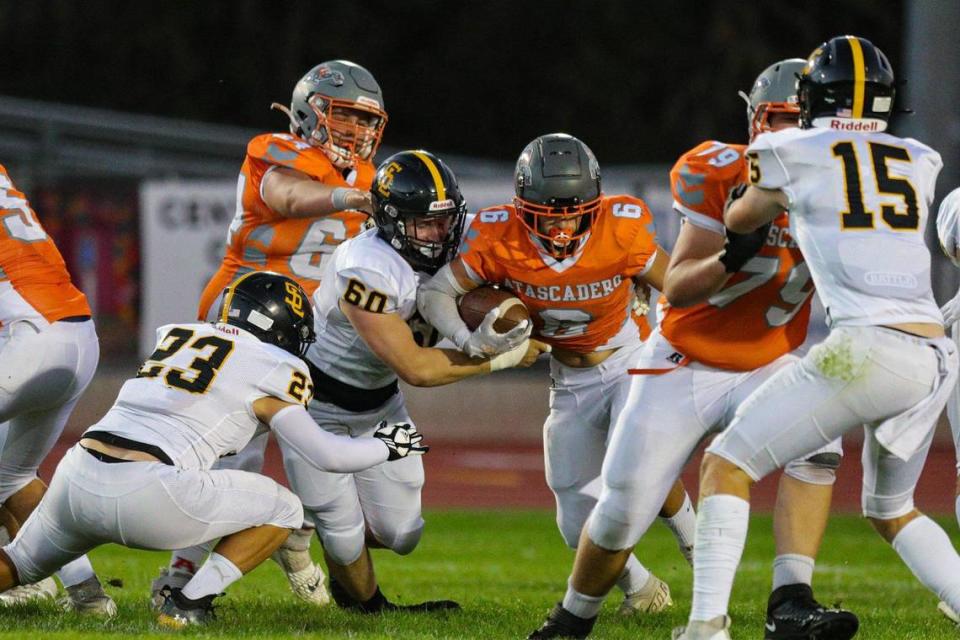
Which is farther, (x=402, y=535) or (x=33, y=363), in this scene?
(x=402, y=535)

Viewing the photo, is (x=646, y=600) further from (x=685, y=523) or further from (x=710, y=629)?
(x=710, y=629)

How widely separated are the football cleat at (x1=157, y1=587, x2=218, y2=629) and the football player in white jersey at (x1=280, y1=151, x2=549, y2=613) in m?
0.68

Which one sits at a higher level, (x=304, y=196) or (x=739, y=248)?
(x=739, y=248)

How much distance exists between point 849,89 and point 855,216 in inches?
15.4

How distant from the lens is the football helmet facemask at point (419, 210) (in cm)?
504

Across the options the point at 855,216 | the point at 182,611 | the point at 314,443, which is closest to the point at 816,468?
the point at 855,216

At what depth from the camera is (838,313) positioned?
13.3ft

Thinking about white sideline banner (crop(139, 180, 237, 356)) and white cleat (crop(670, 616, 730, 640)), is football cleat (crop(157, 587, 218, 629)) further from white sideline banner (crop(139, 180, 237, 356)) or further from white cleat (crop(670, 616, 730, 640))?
white sideline banner (crop(139, 180, 237, 356))

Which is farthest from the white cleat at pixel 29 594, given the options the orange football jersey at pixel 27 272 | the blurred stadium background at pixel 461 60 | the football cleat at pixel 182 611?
the blurred stadium background at pixel 461 60

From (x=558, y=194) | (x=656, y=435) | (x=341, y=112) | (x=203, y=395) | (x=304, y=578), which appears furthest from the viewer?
(x=341, y=112)

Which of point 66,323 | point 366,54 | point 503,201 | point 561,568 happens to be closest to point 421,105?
point 366,54

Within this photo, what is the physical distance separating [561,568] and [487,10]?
15.4 metres

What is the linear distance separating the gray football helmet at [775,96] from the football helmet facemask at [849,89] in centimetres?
53

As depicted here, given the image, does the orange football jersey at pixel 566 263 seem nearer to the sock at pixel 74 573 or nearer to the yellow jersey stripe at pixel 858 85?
the yellow jersey stripe at pixel 858 85
